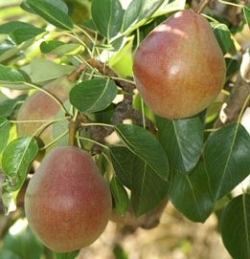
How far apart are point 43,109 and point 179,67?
0.28m

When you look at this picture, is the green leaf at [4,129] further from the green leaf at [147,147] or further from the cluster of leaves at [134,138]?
the green leaf at [147,147]

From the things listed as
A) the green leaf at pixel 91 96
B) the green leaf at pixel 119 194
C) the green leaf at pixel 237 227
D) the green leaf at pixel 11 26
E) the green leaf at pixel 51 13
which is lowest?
the green leaf at pixel 237 227

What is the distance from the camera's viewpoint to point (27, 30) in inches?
38.9

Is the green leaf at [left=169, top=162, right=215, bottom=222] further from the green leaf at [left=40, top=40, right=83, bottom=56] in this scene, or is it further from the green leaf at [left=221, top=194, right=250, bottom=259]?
the green leaf at [left=40, top=40, right=83, bottom=56]

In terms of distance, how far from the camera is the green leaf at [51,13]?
969 mm

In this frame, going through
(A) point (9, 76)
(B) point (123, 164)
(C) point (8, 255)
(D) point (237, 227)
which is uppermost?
(A) point (9, 76)

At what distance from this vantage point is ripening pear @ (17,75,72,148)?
105 centimetres

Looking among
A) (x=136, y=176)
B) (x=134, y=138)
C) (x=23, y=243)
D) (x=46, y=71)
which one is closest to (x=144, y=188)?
(x=136, y=176)

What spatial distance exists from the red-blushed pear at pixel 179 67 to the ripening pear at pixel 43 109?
219mm

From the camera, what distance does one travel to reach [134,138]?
958mm

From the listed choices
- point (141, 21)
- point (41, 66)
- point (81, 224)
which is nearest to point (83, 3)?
point (41, 66)

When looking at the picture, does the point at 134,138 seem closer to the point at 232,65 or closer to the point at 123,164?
the point at 123,164

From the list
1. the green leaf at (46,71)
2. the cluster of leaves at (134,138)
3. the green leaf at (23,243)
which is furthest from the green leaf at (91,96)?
the green leaf at (23,243)

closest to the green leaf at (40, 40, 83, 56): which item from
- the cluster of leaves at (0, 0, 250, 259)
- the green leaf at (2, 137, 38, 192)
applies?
the cluster of leaves at (0, 0, 250, 259)
